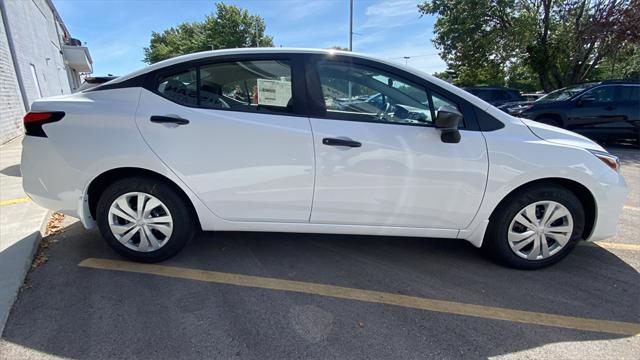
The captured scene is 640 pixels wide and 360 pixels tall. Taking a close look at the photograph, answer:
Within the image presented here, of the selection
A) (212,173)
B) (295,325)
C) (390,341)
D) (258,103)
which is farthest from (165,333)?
(258,103)

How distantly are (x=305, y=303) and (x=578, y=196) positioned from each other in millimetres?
2345

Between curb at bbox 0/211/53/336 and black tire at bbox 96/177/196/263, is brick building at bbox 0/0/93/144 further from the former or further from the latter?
black tire at bbox 96/177/196/263

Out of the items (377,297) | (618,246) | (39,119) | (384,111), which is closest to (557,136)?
(384,111)

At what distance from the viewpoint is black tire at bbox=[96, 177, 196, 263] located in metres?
2.69

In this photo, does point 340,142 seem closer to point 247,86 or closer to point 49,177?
point 247,86

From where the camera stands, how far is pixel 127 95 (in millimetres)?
2635

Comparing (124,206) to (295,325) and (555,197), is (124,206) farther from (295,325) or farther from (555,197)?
(555,197)

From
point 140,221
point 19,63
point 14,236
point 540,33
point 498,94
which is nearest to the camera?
point 140,221

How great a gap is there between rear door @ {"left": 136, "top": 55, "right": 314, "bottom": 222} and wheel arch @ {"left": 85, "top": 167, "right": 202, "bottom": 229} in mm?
158

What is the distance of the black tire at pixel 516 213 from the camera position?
271 cm

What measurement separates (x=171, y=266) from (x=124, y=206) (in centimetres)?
60

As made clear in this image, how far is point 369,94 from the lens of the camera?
270cm

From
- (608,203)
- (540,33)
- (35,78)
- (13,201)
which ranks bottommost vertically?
(13,201)

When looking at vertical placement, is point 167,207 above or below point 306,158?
below
